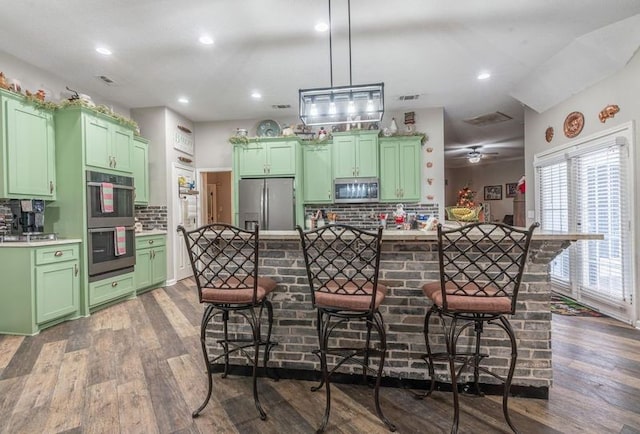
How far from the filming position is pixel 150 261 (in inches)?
178

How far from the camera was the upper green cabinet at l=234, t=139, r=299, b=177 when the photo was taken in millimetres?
4832

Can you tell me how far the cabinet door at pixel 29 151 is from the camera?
9.64ft

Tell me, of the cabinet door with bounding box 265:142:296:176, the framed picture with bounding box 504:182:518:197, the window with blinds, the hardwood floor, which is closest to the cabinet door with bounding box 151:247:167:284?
the hardwood floor

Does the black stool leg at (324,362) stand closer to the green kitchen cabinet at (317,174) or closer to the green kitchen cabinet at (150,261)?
the green kitchen cabinet at (317,174)

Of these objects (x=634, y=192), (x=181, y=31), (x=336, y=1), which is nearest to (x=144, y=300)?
(x=181, y=31)

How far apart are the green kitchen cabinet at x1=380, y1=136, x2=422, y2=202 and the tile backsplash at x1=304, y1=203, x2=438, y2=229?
0.70 feet

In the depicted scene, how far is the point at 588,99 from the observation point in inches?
141

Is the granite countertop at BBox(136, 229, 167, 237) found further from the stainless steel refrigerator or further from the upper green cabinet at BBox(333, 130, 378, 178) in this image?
the upper green cabinet at BBox(333, 130, 378, 178)

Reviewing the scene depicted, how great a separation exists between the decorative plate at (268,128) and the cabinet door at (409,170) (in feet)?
7.08

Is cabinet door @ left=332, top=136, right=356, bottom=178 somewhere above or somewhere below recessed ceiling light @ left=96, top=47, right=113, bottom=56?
below

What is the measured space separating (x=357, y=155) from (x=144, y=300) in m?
3.74

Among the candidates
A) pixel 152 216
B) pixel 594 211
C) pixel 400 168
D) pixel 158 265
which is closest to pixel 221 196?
pixel 152 216

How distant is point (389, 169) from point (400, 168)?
17 centimetres

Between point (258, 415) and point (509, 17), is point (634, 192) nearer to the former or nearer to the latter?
point (509, 17)
